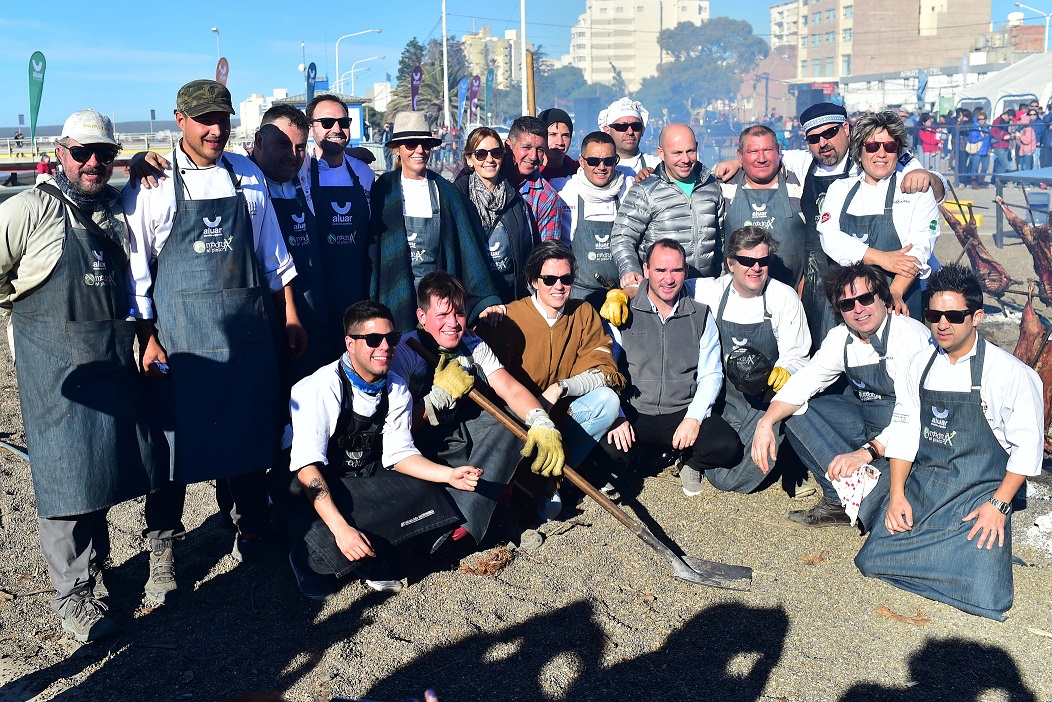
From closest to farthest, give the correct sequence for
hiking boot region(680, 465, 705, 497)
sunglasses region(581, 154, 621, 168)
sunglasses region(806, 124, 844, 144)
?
1. hiking boot region(680, 465, 705, 497)
2. sunglasses region(806, 124, 844, 144)
3. sunglasses region(581, 154, 621, 168)

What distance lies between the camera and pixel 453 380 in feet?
15.3

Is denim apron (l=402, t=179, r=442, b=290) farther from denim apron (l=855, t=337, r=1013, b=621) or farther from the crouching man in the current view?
denim apron (l=855, t=337, r=1013, b=621)

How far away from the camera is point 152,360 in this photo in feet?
14.0

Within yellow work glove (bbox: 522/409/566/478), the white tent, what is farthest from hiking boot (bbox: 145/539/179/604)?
the white tent

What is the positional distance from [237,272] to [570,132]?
310 centimetres

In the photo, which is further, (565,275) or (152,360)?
(565,275)

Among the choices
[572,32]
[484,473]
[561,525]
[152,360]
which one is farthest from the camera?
[572,32]

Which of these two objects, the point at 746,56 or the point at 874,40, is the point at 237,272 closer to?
the point at 874,40

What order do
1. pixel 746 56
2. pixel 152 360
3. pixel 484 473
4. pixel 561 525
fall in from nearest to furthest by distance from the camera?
pixel 152 360 < pixel 484 473 < pixel 561 525 < pixel 746 56

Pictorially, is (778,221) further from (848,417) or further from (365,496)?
(365,496)

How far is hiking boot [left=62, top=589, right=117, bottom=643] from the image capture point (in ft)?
12.8

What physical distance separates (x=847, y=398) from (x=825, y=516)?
2.23 feet

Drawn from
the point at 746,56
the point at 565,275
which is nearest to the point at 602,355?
the point at 565,275

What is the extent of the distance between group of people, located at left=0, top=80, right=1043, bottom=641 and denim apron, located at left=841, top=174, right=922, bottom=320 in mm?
14
